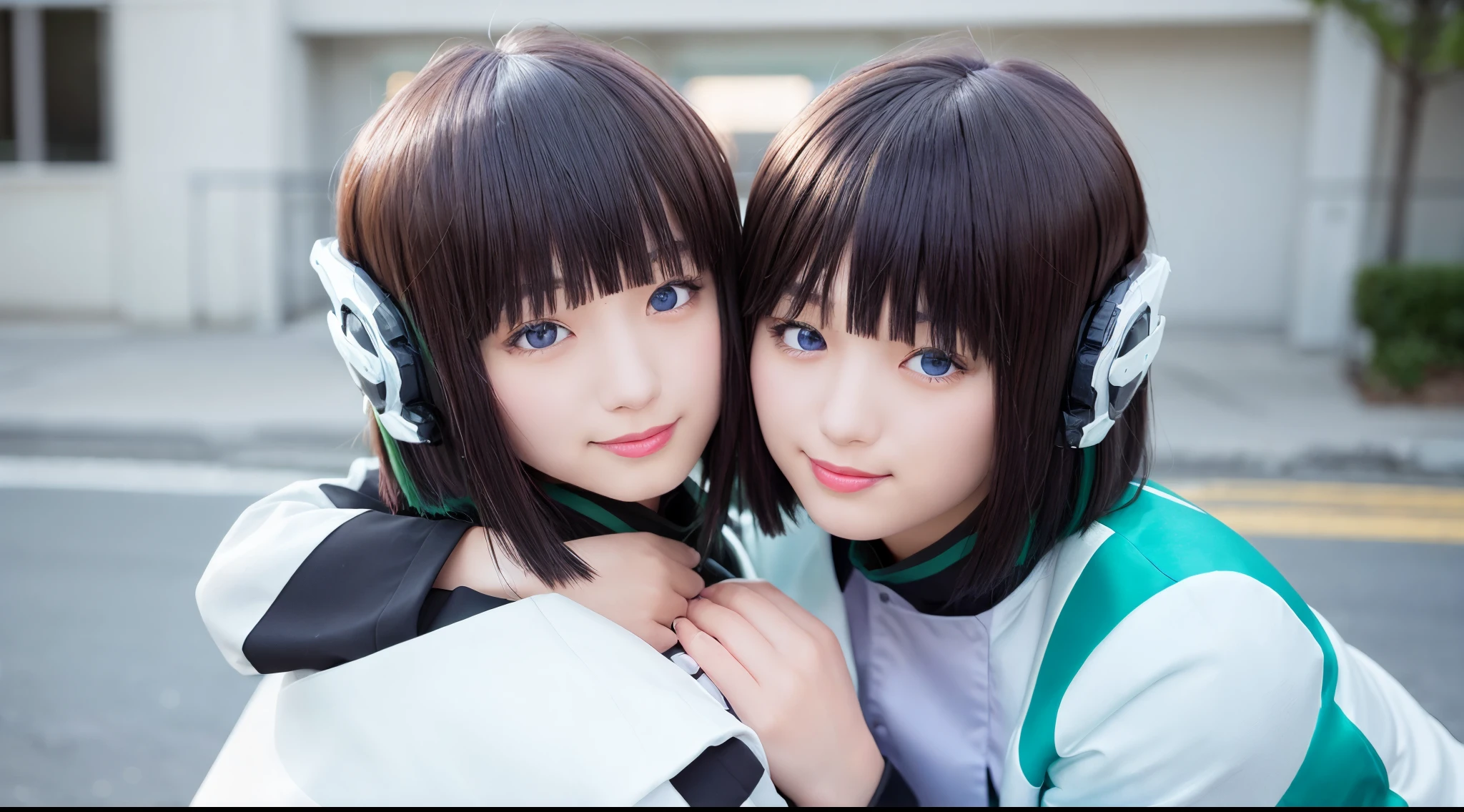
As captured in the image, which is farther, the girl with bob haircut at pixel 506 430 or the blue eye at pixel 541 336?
the blue eye at pixel 541 336

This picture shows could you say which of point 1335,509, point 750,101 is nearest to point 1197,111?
point 750,101

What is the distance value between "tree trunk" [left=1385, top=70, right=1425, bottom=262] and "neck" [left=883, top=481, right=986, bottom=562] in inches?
332

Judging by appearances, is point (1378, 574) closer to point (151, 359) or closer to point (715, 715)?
point (715, 715)

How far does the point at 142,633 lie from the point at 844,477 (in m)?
3.29

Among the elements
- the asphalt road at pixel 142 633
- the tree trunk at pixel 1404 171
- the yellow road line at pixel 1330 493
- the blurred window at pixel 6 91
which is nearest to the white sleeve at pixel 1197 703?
the asphalt road at pixel 142 633

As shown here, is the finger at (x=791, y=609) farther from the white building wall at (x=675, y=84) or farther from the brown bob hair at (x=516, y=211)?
the white building wall at (x=675, y=84)

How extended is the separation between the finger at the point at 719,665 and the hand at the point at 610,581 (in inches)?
1.2

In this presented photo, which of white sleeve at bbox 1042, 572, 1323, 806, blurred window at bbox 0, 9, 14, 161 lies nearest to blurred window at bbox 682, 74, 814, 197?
blurred window at bbox 0, 9, 14, 161

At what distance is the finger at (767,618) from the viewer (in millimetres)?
1450

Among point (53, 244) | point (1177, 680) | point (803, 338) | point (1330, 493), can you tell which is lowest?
point (1330, 493)

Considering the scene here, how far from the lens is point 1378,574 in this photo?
4.45m

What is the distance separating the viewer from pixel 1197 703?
129 centimetres

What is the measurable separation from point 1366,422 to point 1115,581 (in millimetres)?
6418

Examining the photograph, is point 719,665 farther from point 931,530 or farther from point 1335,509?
point 1335,509
